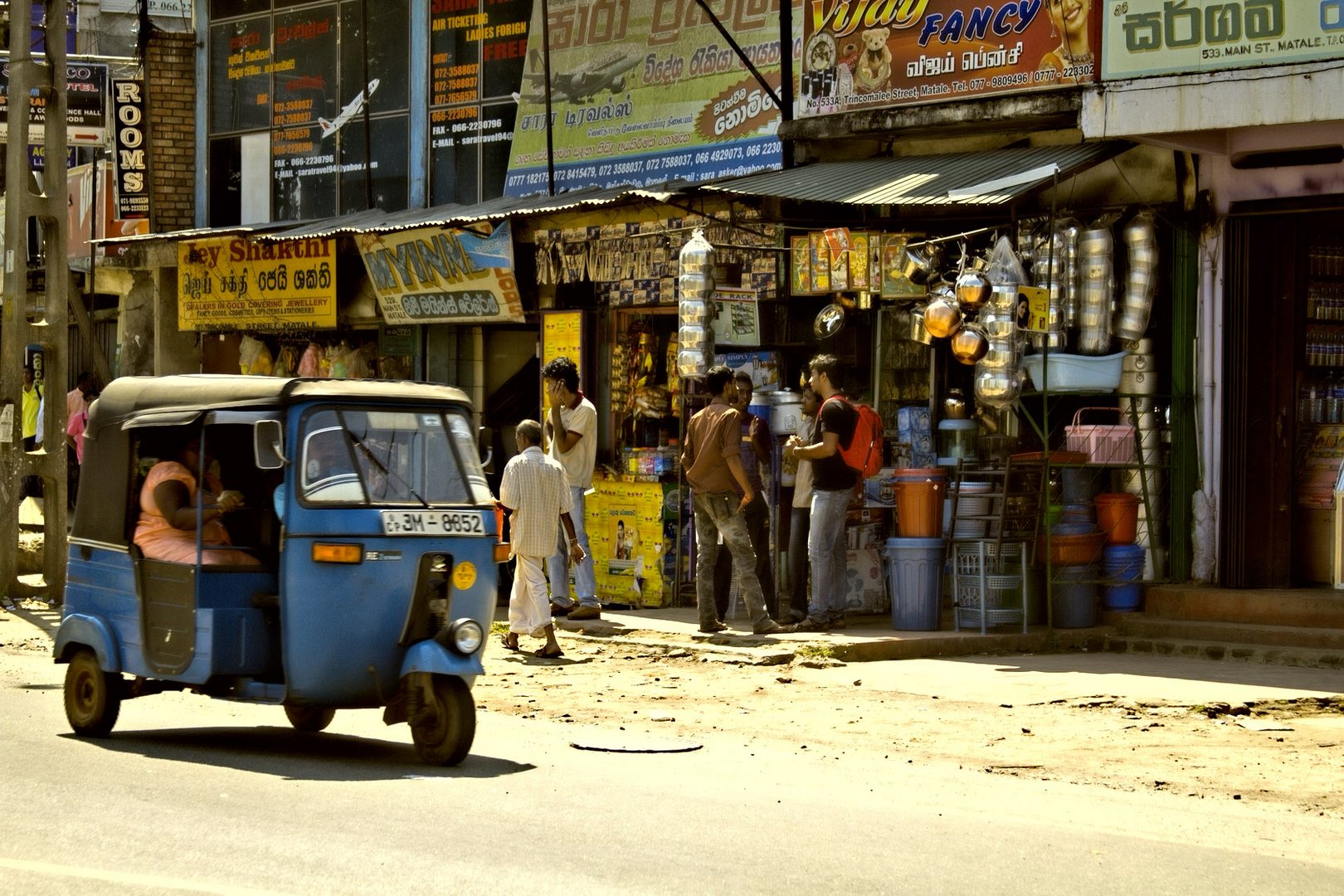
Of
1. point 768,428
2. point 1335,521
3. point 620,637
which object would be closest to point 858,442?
point 768,428

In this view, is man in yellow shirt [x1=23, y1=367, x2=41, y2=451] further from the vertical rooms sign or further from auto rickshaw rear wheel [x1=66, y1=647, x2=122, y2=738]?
auto rickshaw rear wheel [x1=66, y1=647, x2=122, y2=738]

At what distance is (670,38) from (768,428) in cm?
479

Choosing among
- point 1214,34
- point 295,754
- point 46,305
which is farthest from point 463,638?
point 46,305

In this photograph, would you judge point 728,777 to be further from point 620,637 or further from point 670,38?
point 670,38

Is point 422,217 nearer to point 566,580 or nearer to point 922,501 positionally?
point 566,580

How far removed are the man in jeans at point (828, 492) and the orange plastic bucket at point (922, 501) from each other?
15.3 inches

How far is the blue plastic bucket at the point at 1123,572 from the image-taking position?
530 inches

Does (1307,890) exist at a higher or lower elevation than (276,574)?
lower

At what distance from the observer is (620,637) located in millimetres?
13617

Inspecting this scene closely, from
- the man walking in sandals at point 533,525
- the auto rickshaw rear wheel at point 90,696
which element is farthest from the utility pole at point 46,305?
the auto rickshaw rear wheel at point 90,696

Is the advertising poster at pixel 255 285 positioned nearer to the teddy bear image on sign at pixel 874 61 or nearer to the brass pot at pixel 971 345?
the teddy bear image on sign at pixel 874 61

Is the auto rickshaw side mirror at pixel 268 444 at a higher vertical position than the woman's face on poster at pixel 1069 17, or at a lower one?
lower

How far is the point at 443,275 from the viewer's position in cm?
1867

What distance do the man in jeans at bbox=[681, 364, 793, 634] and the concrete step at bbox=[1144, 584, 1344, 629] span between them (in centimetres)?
275
